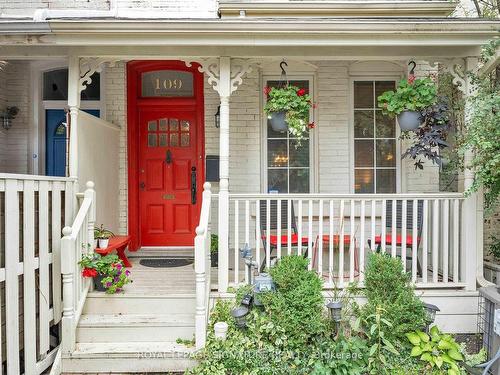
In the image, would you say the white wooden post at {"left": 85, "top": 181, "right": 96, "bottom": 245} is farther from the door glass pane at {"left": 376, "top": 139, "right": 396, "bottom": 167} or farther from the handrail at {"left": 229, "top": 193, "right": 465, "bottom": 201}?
the door glass pane at {"left": 376, "top": 139, "right": 396, "bottom": 167}

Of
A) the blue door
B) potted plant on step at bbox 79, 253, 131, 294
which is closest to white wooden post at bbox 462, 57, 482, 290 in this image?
potted plant on step at bbox 79, 253, 131, 294

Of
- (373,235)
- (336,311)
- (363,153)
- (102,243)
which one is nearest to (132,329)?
(102,243)

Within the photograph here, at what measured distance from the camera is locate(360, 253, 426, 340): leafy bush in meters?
3.38

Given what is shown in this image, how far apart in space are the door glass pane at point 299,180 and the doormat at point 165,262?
6.03 ft

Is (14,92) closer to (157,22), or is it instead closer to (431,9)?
(157,22)

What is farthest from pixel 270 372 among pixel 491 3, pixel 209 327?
pixel 491 3

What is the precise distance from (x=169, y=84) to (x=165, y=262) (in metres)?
2.63

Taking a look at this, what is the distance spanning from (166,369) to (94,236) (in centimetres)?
163

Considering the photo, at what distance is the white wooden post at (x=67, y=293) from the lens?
341 centimetres

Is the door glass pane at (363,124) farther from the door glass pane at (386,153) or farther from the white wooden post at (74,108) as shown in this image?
the white wooden post at (74,108)

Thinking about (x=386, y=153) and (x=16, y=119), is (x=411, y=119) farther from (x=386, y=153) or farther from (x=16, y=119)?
(x=16, y=119)

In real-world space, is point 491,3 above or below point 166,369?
above

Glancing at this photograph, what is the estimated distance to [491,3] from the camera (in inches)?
216

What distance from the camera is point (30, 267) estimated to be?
3.24m
